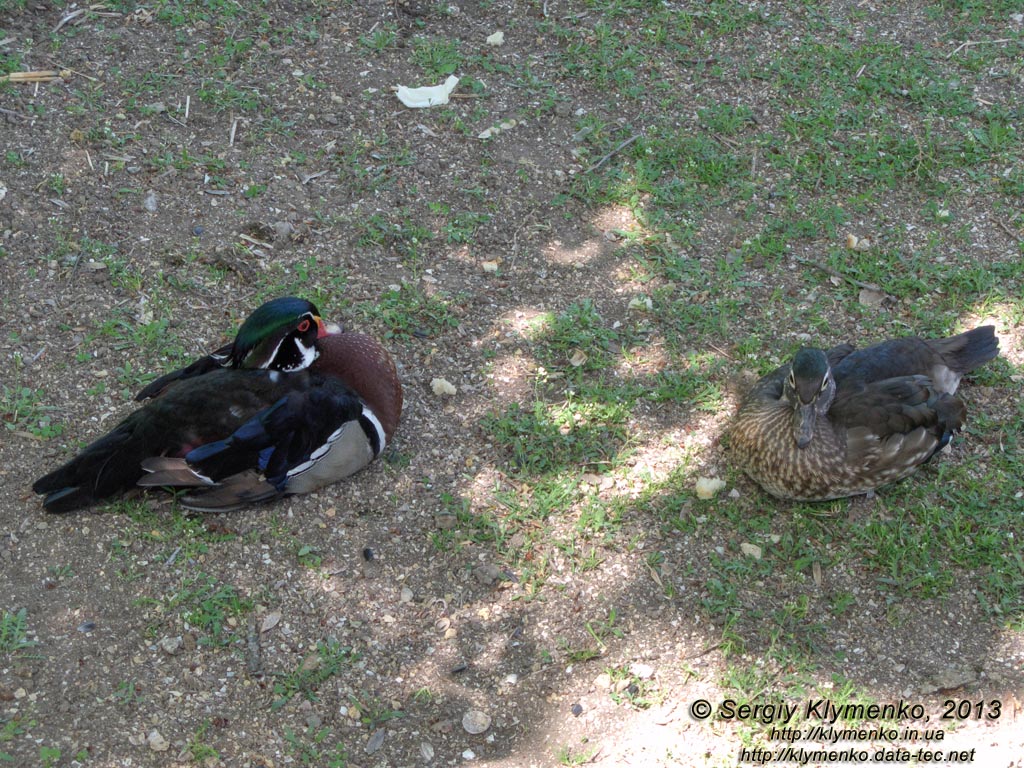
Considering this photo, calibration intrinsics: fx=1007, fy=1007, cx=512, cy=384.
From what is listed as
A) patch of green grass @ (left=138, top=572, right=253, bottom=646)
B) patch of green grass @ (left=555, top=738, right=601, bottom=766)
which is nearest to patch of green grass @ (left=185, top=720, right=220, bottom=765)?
patch of green grass @ (left=138, top=572, right=253, bottom=646)

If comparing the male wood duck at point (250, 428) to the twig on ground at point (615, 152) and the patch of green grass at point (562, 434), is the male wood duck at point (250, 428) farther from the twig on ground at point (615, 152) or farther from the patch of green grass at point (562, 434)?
the twig on ground at point (615, 152)

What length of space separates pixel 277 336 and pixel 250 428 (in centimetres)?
36

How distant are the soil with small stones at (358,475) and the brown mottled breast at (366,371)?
25 centimetres

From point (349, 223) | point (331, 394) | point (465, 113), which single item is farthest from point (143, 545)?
point (465, 113)

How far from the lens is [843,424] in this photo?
Answer: 3910 mm

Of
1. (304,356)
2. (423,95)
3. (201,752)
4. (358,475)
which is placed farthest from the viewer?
(423,95)

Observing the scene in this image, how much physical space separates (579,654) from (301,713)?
3.11 ft

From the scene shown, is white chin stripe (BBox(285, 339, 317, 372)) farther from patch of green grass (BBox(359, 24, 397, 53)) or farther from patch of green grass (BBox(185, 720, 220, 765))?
patch of green grass (BBox(359, 24, 397, 53))

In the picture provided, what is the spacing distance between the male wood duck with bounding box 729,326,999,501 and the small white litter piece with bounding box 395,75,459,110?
2.56m

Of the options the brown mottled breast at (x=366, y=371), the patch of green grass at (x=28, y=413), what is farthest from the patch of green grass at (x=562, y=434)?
the patch of green grass at (x=28, y=413)

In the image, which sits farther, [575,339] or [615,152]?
[615,152]

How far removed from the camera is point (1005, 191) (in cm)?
523

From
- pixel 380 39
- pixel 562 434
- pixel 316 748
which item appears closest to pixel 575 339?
pixel 562 434

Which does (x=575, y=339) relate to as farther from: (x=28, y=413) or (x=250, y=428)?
(x=28, y=413)
